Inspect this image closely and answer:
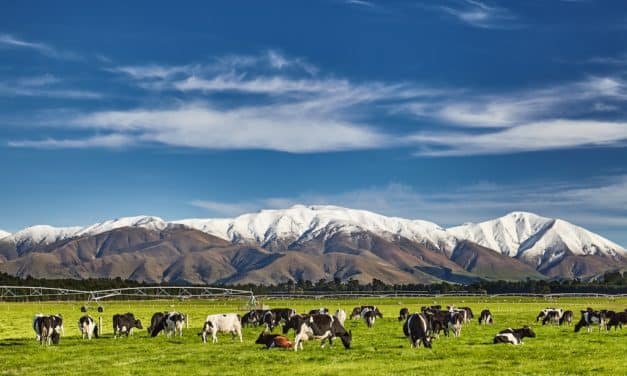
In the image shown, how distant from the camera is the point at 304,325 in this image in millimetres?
39969

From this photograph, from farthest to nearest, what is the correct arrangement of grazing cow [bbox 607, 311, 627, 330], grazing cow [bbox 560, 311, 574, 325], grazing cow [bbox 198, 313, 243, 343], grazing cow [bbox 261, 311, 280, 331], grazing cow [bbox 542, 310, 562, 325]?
1. grazing cow [bbox 542, 310, 562, 325]
2. grazing cow [bbox 560, 311, 574, 325]
3. grazing cow [bbox 261, 311, 280, 331]
4. grazing cow [bbox 607, 311, 627, 330]
5. grazing cow [bbox 198, 313, 243, 343]

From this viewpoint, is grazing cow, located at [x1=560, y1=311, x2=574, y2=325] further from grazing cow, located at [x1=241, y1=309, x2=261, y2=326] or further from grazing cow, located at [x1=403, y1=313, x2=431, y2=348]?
grazing cow, located at [x1=403, y1=313, x2=431, y2=348]

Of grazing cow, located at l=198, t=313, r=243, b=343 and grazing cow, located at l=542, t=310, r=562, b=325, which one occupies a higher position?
grazing cow, located at l=198, t=313, r=243, b=343

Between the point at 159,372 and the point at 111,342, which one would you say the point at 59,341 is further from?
the point at 159,372

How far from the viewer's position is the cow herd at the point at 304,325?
40.4 m

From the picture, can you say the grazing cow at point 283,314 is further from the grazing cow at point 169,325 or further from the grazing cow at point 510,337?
the grazing cow at point 510,337

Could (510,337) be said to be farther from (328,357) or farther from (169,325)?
(169,325)

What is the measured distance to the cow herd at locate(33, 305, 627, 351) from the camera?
40.4 metres

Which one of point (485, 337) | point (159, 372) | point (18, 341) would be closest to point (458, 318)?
point (485, 337)

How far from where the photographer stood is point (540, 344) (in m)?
42.1

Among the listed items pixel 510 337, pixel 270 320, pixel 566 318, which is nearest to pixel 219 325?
pixel 270 320

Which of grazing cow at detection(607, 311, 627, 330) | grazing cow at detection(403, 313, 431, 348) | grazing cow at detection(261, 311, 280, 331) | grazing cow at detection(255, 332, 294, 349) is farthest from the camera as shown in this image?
grazing cow at detection(261, 311, 280, 331)

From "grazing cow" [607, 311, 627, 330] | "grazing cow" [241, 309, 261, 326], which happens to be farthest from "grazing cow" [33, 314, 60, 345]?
"grazing cow" [607, 311, 627, 330]

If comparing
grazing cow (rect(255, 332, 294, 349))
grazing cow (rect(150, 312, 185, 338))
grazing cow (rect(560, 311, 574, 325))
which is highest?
grazing cow (rect(150, 312, 185, 338))
